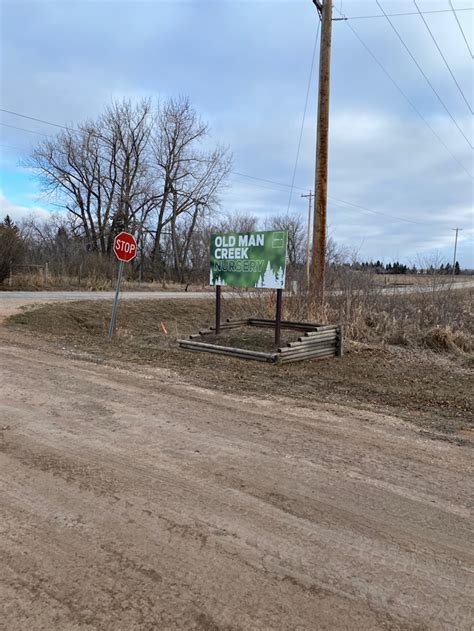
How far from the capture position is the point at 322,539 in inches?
115

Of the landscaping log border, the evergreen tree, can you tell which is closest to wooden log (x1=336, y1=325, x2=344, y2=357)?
the landscaping log border

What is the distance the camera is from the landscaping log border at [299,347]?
28.9 ft

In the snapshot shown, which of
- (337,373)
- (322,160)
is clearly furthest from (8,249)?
(337,373)

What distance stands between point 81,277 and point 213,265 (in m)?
27.8

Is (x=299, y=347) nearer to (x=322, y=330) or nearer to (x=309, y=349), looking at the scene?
(x=309, y=349)

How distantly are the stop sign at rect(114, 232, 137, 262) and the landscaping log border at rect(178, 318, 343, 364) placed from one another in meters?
2.55

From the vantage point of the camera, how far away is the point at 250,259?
33.1 feet

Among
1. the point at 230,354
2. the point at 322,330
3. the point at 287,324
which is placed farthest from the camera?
the point at 287,324

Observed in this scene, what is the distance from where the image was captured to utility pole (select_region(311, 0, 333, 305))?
11914mm

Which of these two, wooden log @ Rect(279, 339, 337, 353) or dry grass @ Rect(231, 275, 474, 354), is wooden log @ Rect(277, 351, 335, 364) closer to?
wooden log @ Rect(279, 339, 337, 353)

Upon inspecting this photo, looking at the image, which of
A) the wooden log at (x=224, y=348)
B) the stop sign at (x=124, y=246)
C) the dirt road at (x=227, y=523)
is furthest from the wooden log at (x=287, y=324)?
the dirt road at (x=227, y=523)

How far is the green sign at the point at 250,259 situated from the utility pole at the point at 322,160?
96.8 inches

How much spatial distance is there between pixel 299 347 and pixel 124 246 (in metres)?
4.78

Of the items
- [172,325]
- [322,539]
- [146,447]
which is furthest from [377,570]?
[172,325]
